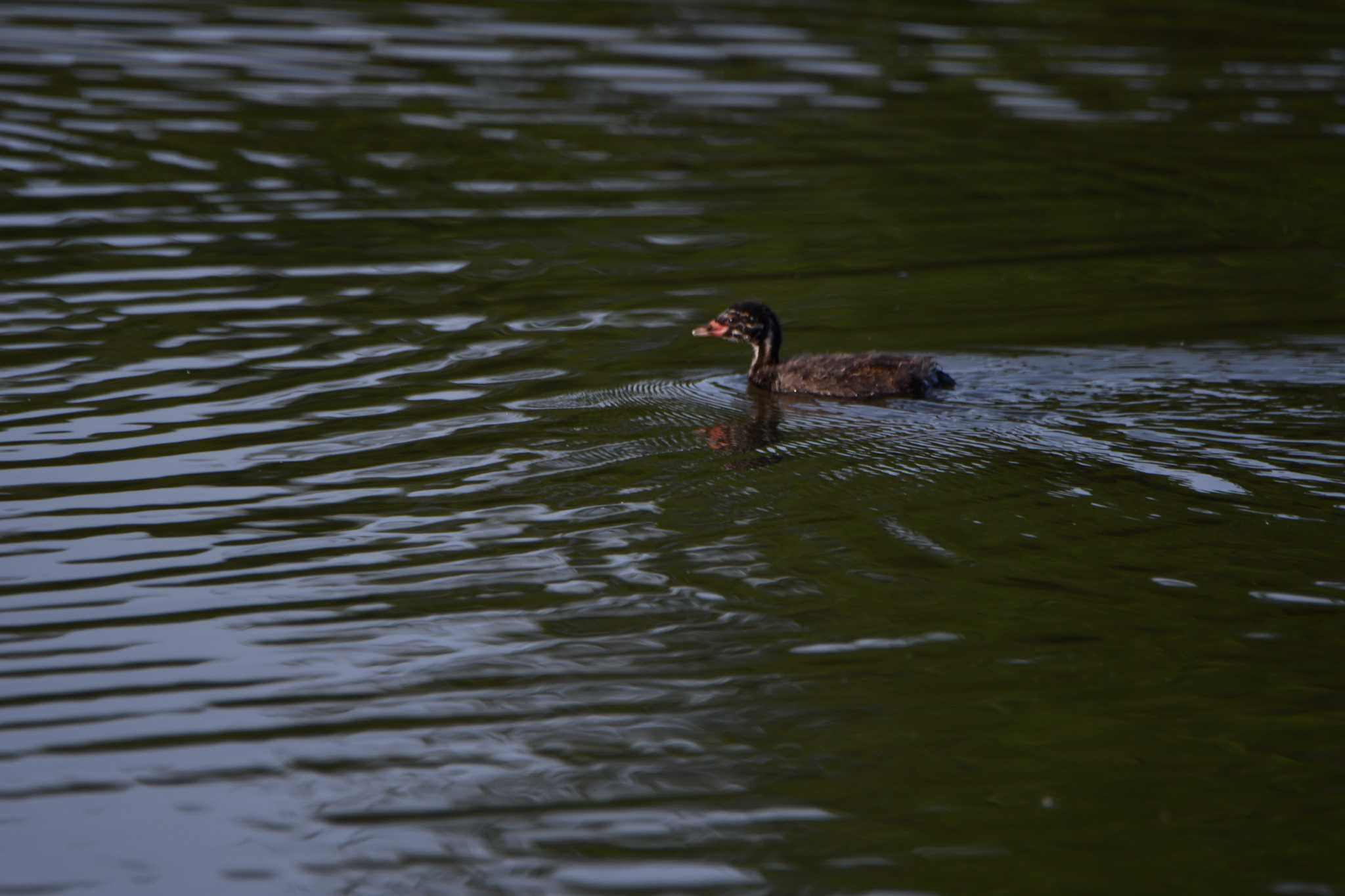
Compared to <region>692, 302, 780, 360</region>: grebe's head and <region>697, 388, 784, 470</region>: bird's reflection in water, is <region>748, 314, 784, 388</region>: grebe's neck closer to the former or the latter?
<region>692, 302, 780, 360</region>: grebe's head

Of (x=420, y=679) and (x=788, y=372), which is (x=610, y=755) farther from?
(x=788, y=372)

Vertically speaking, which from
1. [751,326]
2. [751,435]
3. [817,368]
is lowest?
[751,435]

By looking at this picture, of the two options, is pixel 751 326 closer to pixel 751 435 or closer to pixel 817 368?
pixel 817 368

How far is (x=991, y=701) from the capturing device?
19.6 feet

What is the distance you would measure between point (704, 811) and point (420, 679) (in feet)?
4.29

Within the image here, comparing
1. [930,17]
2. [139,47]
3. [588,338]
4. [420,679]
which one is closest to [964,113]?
[930,17]

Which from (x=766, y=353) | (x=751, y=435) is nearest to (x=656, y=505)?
(x=751, y=435)

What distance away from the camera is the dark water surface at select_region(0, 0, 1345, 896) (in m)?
5.34

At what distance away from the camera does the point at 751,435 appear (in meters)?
9.09

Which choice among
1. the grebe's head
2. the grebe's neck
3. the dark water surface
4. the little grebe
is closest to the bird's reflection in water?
the dark water surface

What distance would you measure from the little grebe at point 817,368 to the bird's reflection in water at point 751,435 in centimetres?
24

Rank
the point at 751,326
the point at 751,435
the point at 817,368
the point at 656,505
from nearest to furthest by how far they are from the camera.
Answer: the point at 656,505
the point at 751,435
the point at 817,368
the point at 751,326

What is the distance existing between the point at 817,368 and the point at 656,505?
2.47 metres

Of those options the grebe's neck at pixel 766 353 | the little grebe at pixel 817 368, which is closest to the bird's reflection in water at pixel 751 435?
the little grebe at pixel 817 368
